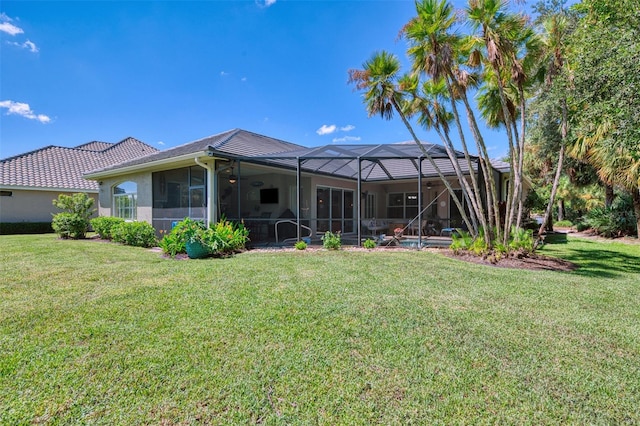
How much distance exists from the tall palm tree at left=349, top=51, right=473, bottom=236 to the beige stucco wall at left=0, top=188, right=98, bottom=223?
17.3 meters

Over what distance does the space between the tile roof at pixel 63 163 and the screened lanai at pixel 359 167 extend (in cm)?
1221

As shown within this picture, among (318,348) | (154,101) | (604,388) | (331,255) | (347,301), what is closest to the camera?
(604,388)

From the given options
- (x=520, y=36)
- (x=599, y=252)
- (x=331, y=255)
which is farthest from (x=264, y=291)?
(x=599, y=252)

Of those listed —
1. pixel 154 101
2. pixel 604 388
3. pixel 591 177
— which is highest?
pixel 154 101

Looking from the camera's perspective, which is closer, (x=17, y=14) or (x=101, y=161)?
(x=17, y=14)

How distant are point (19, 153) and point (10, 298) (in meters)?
20.1

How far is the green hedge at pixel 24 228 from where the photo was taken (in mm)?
15375

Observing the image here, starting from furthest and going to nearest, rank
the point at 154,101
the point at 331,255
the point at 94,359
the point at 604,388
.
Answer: the point at 154,101 < the point at 331,255 < the point at 94,359 < the point at 604,388

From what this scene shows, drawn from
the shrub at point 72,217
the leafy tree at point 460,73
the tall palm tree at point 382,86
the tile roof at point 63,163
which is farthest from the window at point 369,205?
the tile roof at point 63,163

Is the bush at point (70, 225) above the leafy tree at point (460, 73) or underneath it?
underneath

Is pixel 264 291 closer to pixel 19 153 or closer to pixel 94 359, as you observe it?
pixel 94 359

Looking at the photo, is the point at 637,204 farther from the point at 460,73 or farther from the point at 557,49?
the point at 460,73

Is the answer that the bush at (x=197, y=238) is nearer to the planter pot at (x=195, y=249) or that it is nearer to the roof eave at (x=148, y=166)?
the planter pot at (x=195, y=249)

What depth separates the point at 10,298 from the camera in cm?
445
